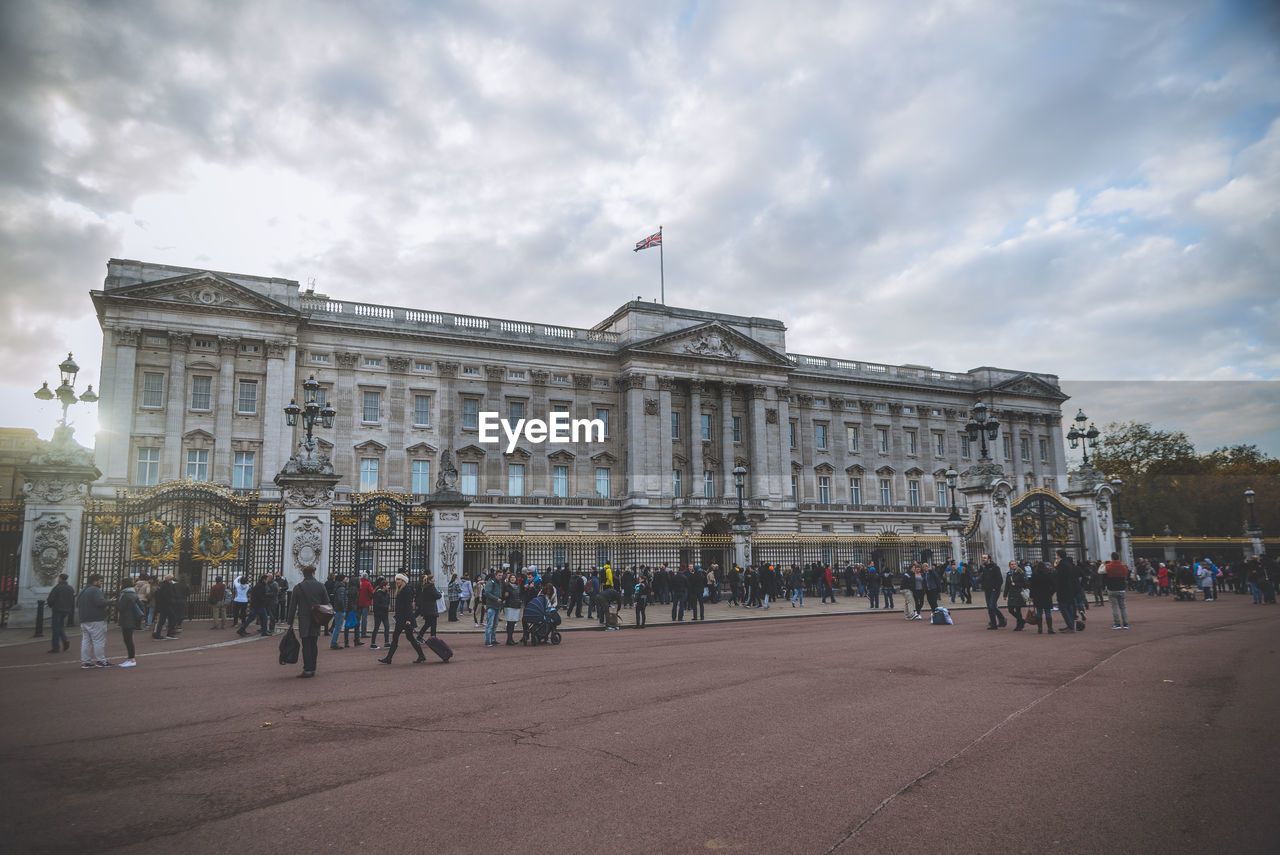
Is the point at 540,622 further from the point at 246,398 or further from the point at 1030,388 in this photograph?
the point at 1030,388

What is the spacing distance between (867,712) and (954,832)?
369 centimetres

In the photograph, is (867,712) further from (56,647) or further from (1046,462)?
(1046,462)

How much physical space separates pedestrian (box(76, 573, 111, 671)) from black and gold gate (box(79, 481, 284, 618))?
7684 millimetres

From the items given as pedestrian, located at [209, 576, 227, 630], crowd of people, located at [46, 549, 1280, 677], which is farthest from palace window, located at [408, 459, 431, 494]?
pedestrian, located at [209, 576, 227, 630]

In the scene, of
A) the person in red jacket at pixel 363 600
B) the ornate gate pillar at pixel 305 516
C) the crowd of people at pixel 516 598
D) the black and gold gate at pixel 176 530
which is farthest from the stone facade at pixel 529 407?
the person in red jacket at pixel 363 600

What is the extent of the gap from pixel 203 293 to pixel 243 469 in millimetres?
9919

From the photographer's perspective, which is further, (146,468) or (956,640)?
(146,468)

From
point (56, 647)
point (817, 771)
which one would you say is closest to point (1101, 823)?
point (817, 771)

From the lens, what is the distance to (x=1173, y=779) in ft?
19.7

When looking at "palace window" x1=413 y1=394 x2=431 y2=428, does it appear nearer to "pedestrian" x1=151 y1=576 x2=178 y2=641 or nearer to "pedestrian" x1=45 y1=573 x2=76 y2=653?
"pedestrian" x1=151 y1=576 x2=178 y2=641

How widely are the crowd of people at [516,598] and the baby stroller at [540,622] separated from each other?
0.03 m

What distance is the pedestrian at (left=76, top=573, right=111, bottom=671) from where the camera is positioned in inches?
511

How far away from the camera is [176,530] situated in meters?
21.9

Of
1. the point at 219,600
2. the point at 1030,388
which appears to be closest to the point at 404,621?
the point at 219,600
